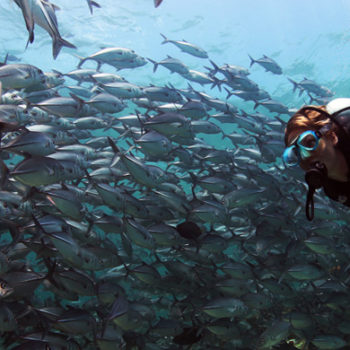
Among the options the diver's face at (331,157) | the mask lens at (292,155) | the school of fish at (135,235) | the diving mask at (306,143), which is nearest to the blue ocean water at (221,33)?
the school of fish at (135,235)

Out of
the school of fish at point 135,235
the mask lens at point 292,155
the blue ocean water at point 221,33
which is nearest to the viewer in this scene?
the mask lens at point 292,155

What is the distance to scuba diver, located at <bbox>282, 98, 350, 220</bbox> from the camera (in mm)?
1515

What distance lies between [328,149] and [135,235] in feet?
10.9

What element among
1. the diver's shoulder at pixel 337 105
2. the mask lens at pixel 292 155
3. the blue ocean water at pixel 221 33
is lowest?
the blue ocean water at pixel 221 33

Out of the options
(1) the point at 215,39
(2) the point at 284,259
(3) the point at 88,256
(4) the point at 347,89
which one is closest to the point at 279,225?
(2) the point at 284,259

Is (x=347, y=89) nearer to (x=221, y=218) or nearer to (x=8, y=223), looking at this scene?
(x=221, y=218)

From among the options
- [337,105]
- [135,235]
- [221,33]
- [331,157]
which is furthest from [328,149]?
[221,33]

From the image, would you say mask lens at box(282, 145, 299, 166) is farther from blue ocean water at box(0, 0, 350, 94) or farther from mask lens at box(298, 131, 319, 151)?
blue ocean water at box(0, 0, 350, 94)

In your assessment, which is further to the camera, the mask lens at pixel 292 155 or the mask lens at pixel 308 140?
the mask lens at pixel 292 155

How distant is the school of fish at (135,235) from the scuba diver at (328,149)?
244 cm

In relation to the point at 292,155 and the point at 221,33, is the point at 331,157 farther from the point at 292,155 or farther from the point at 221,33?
the point at 221,33

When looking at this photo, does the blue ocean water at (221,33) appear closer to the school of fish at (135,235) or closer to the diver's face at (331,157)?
the school of fish at (135,235)

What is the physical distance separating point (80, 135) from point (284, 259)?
15.9 feet

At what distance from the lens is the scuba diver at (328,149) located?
1515 mm
